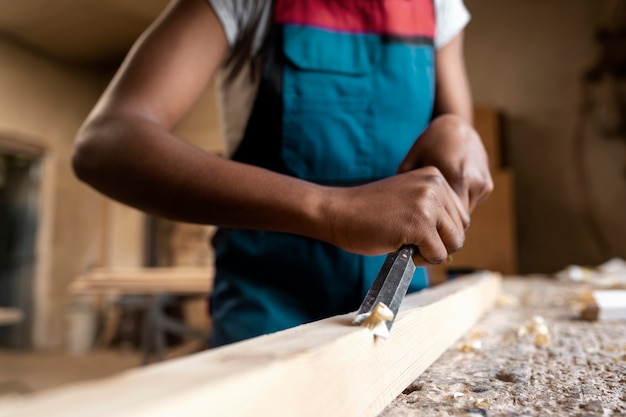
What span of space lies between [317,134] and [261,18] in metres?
0.24

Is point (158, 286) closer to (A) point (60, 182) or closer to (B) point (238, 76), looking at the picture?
(B) point (238, 76)

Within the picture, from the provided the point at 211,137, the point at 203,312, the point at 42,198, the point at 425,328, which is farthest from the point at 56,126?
the point at 425,328

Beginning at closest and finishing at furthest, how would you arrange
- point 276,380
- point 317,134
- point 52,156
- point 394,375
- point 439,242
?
point 276,380 < point 394,375 < point 439,242 < point 317,134 < point 52,156

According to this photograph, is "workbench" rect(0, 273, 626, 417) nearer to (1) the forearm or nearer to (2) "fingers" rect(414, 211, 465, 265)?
(2) "fingers" rect(414, 211, 465, 265)

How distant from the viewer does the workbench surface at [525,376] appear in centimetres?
50

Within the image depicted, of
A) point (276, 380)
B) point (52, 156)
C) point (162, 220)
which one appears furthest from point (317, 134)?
point (52, 156)

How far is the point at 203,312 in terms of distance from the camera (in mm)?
5867

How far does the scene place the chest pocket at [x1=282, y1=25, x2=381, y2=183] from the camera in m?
0.98

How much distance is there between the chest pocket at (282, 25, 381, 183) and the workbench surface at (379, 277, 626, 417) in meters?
0.38

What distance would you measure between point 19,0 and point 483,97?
4.43 meters

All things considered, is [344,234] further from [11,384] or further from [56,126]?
[56,126]

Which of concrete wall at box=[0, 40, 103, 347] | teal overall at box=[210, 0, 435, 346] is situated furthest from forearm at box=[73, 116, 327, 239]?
concrete wall at box=[0, 40, 103, 347]

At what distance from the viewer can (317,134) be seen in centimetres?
98

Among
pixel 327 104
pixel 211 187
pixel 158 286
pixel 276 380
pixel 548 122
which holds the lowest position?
pixel 158 286
